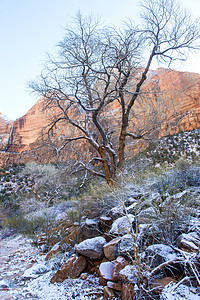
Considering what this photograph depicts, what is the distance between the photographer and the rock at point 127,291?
7.07ft

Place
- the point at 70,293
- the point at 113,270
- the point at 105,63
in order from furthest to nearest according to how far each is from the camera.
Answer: the point at 105,63, the point at 70,293, the point at 113,270

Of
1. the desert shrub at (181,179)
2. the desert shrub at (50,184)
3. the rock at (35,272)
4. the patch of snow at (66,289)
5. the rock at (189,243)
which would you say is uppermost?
the desert shrub at (181,179)

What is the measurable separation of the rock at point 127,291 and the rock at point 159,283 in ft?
0.80

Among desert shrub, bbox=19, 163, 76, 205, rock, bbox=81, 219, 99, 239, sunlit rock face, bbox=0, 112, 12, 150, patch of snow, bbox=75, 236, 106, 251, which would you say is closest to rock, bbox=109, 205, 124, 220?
Result: rock, bbox=81, 219, 99, 239

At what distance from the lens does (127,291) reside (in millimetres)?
2217

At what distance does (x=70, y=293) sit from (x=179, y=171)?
150 inches

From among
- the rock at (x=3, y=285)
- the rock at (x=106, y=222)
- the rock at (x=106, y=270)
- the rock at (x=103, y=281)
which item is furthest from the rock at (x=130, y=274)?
the rock at (x=3, y=285)

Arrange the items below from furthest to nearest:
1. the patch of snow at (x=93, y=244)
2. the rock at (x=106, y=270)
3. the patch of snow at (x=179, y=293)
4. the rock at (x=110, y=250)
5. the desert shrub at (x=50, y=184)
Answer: the desert shrub at (x=50, y=184)
the patch of snow at (x=93, y=244)
the rock at (x=110, y=250)
the rock at (x=106, y=270)
the patch of snow at (x=179, y=293)

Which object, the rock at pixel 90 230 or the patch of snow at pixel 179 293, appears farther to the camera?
the rock at pixel 90 230

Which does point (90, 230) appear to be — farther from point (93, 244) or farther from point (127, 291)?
point (127, 291)

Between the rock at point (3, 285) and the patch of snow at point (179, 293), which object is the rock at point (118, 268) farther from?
the rock at point (3, 285)

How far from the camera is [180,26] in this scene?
6.84m

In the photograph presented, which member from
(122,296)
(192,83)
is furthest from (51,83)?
(192,83)

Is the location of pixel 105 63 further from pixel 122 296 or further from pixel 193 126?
pixel 193 126
